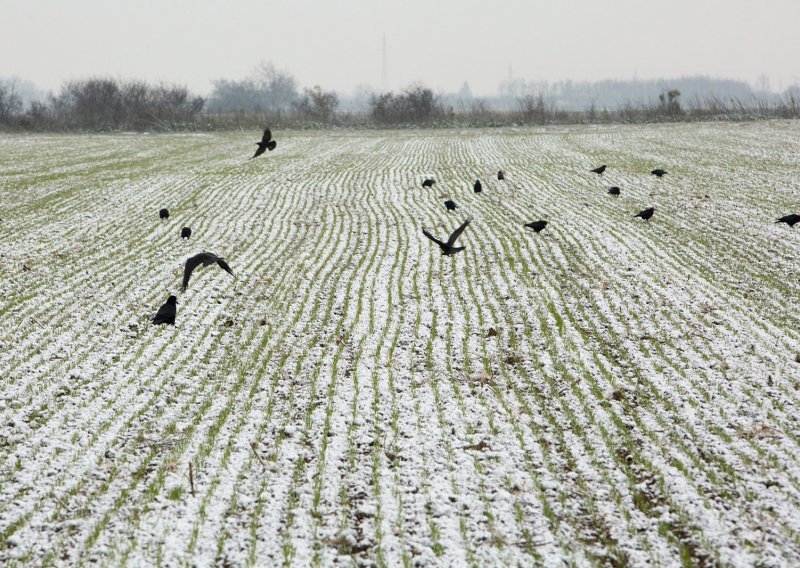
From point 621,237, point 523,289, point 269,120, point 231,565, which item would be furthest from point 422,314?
point 269,120

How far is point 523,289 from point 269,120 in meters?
57.2

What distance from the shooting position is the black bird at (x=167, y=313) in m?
11.2

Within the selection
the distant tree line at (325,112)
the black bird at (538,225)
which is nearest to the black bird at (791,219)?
the black bird at (538,225)

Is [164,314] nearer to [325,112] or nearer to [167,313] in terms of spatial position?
[167,313]

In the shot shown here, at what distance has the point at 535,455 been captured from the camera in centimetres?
705

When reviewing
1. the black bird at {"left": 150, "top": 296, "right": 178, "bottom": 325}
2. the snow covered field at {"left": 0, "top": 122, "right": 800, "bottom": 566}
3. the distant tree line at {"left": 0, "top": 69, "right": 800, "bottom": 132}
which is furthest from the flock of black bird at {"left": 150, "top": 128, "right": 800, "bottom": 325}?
the distant tree line at {"left": 0, "top": 69, "right": 800, "bottom": 132}

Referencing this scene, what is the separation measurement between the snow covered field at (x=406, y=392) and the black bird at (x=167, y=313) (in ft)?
0.88

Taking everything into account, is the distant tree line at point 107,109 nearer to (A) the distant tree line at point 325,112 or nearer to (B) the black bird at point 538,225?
(A) the distant tree line at point 325,112

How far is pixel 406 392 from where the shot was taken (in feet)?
28.5

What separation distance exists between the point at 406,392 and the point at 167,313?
5.36 metres

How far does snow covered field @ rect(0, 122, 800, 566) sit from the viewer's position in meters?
5.80

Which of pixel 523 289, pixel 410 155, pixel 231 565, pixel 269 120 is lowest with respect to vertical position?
pixel 231 565

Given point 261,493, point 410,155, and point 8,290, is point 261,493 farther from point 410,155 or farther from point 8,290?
point 410,155

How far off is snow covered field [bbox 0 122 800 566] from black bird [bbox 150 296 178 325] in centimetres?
27
